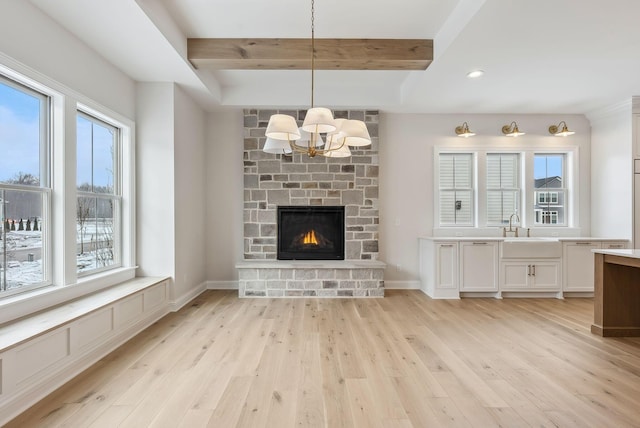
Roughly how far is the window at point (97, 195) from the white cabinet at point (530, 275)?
5.16 m

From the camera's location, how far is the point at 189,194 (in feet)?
14.5

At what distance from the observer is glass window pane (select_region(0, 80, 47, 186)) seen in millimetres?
2367

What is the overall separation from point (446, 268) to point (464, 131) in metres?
2.17

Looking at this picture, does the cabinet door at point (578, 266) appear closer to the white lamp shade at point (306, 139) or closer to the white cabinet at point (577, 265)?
the white cabinet at point (577, 265)

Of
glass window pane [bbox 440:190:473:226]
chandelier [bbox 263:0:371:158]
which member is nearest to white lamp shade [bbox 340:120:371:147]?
chandelier [bbox 263:0:371:158]

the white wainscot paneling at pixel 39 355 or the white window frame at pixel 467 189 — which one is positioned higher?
the white window frame at pixel 467 189

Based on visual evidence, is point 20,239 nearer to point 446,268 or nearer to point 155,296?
point 155,296

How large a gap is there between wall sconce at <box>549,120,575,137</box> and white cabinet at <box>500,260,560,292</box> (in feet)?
6.49

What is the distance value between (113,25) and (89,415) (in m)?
2.98

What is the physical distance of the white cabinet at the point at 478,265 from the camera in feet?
15.1

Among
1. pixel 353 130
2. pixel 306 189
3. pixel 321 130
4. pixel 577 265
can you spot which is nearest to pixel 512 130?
pixel 577 265

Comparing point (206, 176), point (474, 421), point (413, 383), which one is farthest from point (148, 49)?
point (474, 421)

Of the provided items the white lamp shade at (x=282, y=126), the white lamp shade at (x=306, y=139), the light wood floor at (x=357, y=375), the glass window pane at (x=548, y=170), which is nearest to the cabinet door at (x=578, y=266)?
the light wood floor at (x=357, y=375)

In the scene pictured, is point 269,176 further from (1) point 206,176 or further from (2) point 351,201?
(2) point 351,201
